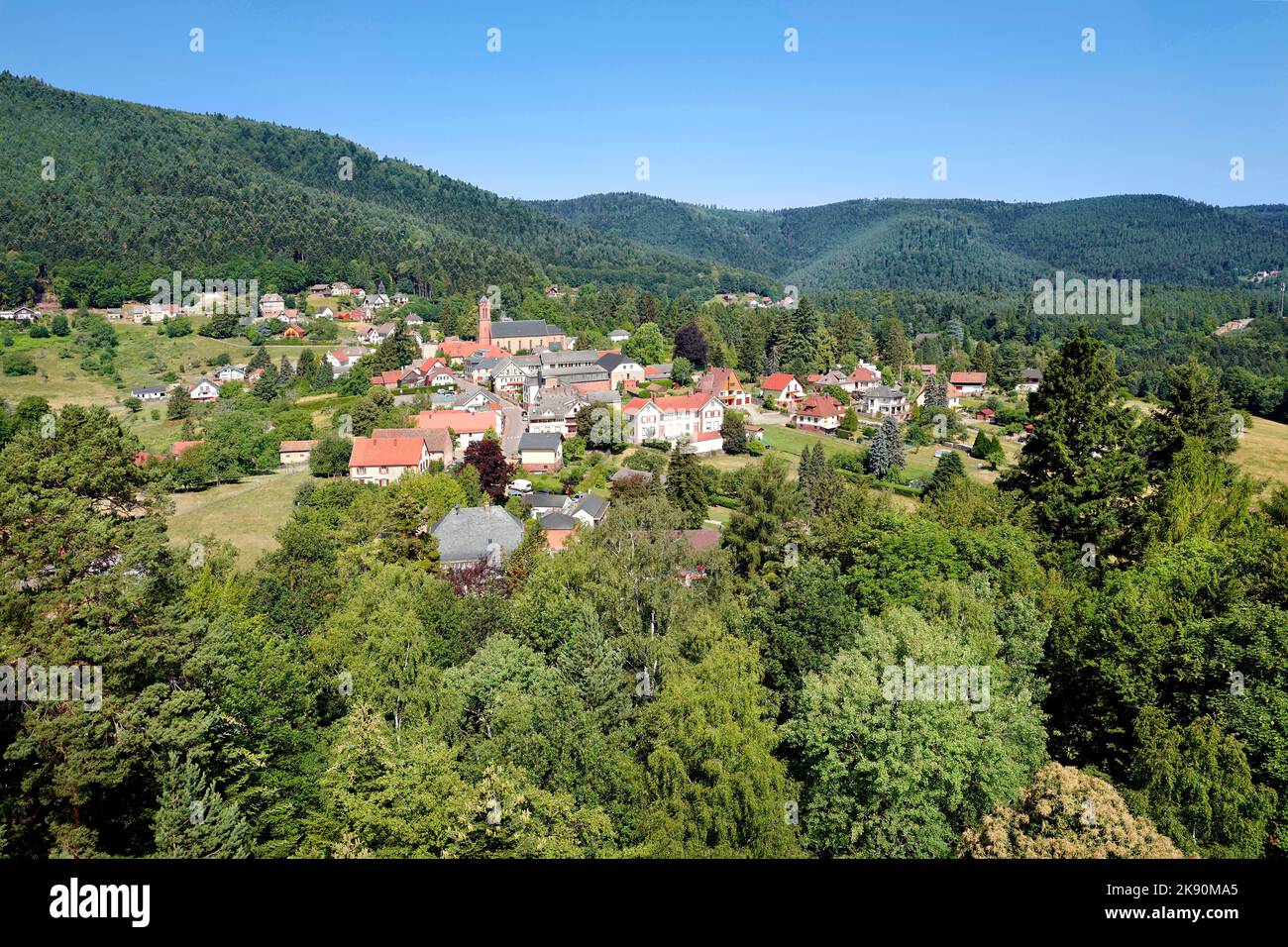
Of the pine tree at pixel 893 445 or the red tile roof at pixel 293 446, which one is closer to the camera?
the pine tree at pixel 893 445

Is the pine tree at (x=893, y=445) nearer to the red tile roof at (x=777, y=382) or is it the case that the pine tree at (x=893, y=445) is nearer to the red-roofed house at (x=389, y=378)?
the red tile roof at (x=777, y=382)

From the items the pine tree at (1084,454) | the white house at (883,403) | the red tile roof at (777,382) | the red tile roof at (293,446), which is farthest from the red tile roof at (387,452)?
the white house at (883,403)

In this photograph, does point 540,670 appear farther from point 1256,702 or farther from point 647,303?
point 647,303

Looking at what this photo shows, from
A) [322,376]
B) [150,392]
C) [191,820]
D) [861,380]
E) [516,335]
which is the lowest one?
[191,820]

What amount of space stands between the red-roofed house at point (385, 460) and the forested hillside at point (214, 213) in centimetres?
7140

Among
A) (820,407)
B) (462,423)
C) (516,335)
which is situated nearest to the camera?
(462,423)

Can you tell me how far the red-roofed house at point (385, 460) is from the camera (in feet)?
163

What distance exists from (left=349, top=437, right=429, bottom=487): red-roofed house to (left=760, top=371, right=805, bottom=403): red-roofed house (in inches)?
1367

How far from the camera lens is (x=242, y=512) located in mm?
46250

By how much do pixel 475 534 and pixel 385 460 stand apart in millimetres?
14748

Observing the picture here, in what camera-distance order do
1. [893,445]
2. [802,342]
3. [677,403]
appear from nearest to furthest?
1. [893,445]
2. [677,403]
3. [802,342]

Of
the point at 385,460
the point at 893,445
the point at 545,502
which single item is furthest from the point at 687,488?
the point at 385,460

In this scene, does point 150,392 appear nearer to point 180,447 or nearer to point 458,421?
point 180,447
